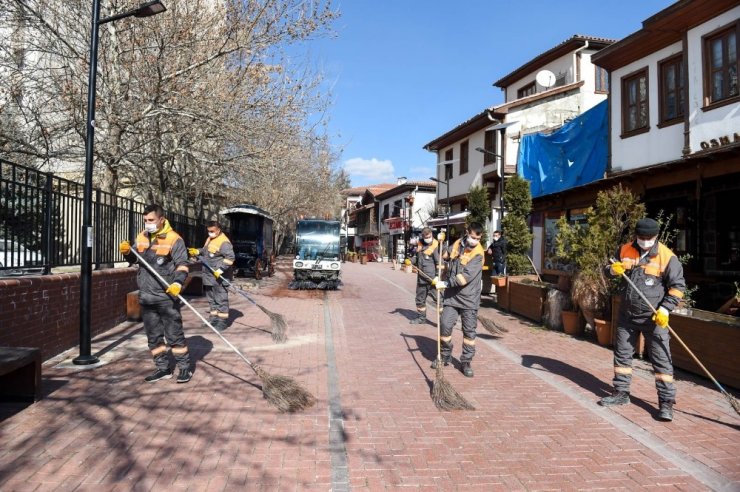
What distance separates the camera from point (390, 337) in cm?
908

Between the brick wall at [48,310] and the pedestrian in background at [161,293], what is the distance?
4.47 feet

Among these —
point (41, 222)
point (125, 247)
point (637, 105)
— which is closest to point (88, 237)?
point (125, 247)

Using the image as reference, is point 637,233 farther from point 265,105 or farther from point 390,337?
point 265,105

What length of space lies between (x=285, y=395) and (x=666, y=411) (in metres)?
3.79

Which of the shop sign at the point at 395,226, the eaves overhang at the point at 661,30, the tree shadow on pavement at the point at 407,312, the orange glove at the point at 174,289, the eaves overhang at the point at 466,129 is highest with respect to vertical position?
the eaves overhang at the point at 466,129

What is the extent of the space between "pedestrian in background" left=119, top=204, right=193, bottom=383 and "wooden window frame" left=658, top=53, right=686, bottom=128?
12189 millimetres

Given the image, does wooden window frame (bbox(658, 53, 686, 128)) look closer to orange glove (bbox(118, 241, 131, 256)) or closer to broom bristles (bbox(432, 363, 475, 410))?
broom bristles (bbox(432, 363, 475, 410))

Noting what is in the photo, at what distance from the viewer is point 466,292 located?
21.8ft

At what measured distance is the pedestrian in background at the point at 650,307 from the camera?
4.99 meters

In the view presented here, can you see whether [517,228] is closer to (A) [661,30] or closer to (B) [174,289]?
(A) [661,30]

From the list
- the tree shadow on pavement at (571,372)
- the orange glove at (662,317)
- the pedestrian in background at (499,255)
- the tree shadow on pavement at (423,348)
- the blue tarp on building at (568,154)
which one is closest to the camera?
the orange glove at (662,317)

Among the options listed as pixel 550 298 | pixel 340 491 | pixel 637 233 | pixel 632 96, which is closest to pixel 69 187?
pixel 340 491

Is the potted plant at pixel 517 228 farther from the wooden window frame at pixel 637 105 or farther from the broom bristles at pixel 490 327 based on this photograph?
the broom bristles at pixel 490 327

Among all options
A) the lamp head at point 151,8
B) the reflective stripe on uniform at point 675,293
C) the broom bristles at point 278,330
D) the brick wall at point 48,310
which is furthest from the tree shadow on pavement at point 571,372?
the lamp head at point 151,8
